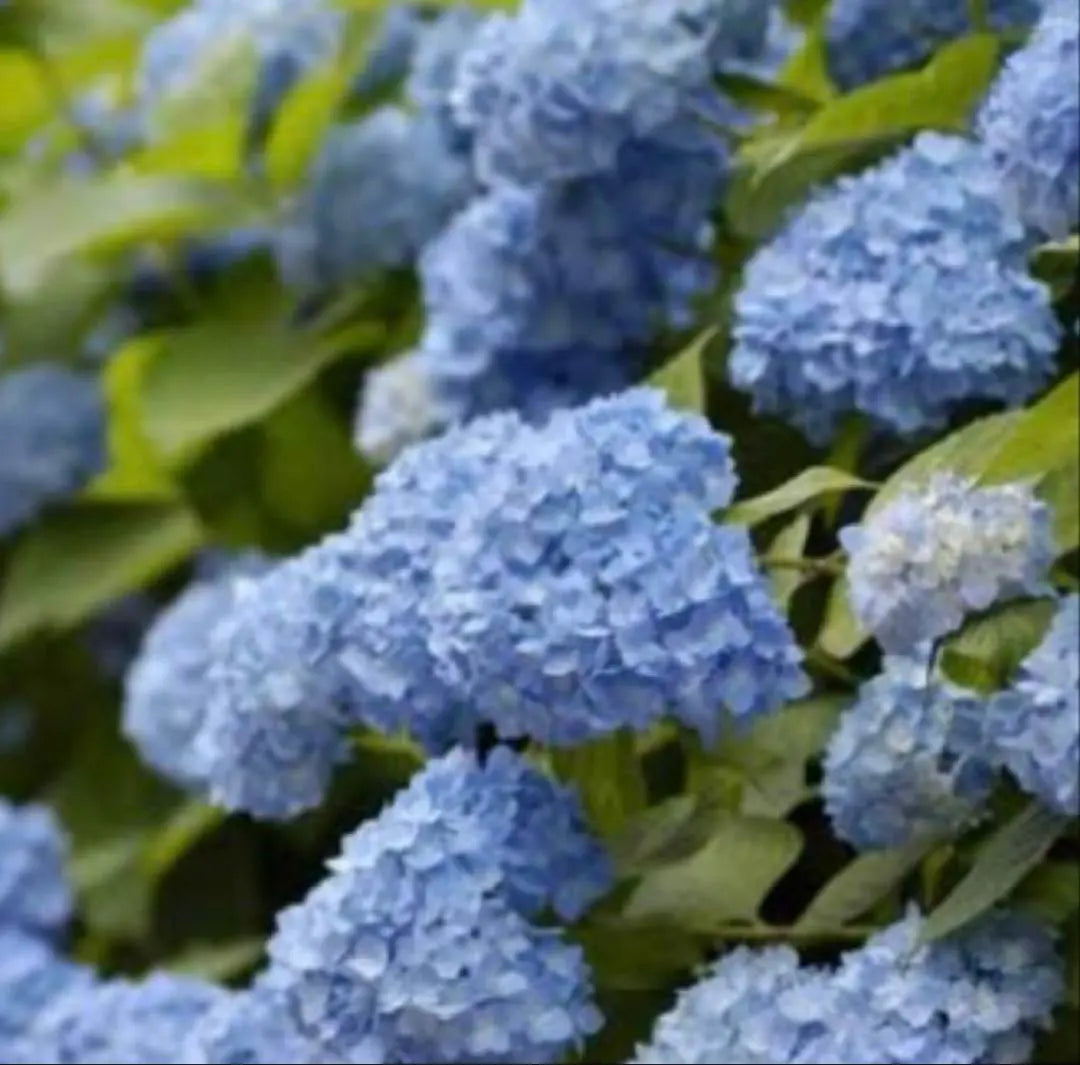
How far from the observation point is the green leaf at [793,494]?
2.86 ft

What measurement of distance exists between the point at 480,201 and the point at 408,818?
39 cm

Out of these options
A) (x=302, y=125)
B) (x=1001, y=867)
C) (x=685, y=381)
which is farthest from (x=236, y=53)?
(x=1001, y=867)

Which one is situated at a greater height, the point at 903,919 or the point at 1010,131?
the point at 1010,131

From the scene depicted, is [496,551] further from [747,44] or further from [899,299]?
[747,44]

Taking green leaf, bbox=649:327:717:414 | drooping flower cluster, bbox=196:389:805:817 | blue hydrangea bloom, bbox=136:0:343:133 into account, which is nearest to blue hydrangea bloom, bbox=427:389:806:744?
drooping flower cluster, bbox=196:389:805:817

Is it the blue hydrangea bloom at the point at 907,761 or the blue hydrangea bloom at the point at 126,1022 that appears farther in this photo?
the blue hydrangea bloom at the point at 126,1022

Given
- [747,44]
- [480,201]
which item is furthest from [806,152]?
A: [480,201]

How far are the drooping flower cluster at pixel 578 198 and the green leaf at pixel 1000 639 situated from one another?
27 centimetres

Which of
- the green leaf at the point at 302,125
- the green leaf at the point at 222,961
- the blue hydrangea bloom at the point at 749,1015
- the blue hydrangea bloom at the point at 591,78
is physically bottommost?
the green leaf at the point at 222,961

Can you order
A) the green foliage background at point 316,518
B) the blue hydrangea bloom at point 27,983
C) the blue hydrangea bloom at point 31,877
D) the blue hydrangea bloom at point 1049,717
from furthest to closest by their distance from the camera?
the blue hydrangea bloom at point 31,877, the blue hydrangea bloom at point 27,983, the green foliage background at point 316,518, the blue hydrangea bloom at point 1049,717

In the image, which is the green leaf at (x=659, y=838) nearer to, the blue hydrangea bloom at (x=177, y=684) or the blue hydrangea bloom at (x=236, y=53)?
the blue hydrangea bloom at (x=177, y=684)

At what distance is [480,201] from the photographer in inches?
47.2

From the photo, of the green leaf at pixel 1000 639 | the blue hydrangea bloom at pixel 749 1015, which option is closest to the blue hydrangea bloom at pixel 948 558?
the green leaf at pixel 1000 639

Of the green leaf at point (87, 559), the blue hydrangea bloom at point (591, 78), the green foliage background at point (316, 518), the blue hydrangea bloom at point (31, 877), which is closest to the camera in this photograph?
the green foliage background at point (316, 518)
